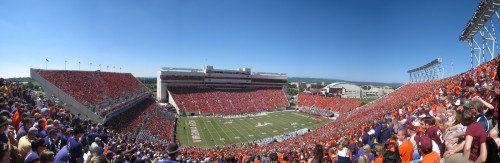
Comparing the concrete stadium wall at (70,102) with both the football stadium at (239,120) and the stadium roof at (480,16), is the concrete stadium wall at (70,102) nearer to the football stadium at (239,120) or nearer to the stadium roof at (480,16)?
the football stadium at (239,120)

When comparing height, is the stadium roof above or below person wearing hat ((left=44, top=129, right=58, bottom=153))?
above

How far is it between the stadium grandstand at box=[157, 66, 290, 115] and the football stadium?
25 cm

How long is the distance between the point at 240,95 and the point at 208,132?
3143cm

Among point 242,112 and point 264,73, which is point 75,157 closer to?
point 242,112

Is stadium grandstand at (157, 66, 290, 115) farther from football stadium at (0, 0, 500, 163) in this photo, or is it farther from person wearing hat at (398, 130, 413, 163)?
person wearing hat at (398, 130, 413, 163)

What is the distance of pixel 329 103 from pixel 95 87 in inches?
1855

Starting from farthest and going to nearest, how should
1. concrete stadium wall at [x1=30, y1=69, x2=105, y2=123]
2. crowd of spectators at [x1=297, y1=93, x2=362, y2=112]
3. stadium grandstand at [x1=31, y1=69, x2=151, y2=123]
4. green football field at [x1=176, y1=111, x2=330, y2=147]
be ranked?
crowd of spectators at [x1=297, y1=93, x2=362, y2=112] < green football field at [x1=176, y1=111, x2=330, y2=147] < stadium grandstand at [x1=31, y1=69, x2=151, y2=123] < concrete stadium wall at [x1=30, y1=69, x2=105, y2=123]

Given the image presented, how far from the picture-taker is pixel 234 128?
44.2 metres

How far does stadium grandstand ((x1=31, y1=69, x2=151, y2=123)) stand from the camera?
27.4 meters

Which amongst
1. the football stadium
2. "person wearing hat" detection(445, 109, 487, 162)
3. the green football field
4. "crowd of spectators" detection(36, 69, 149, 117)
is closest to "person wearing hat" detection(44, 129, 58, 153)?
the football stadium

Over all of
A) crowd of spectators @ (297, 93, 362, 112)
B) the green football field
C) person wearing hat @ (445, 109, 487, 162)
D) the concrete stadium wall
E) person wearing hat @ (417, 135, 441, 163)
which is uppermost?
person wearing hat @ (445, 109, 487, 162)

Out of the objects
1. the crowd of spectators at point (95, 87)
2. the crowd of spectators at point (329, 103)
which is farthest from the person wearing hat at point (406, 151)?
the crowd of spectators at point (329, 103)

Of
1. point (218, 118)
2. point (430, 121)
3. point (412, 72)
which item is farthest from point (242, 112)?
point (430, 121)

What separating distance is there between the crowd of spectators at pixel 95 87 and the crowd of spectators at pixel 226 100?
11.2m
